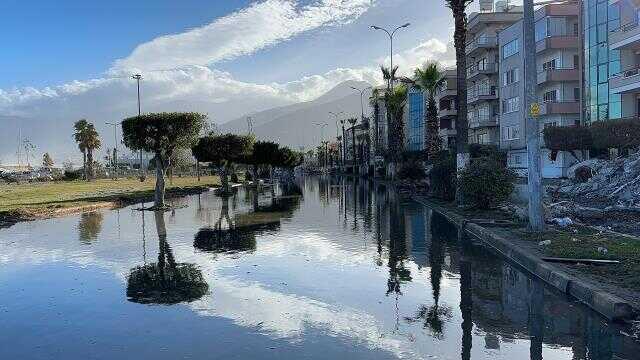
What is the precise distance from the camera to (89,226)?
22.6m

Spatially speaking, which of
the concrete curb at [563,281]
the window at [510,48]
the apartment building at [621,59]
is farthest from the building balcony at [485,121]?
the concrete curb at [563,281]

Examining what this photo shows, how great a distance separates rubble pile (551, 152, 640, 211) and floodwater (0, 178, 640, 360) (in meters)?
10.2

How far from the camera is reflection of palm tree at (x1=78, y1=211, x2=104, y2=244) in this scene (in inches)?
746

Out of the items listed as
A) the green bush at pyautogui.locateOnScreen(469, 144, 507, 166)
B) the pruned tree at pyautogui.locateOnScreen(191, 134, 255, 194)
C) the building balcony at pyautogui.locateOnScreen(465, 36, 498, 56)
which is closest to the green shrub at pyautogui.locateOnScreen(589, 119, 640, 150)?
the green bush at pyautogui.locateOnScreen(469, 144, 507, 166)

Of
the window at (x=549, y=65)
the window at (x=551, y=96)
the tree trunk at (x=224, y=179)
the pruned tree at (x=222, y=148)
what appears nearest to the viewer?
the tree trunk at (x=224, y=179)

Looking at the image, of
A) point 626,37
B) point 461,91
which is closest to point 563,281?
point 461,91

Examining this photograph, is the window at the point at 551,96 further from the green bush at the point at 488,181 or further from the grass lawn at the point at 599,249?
the grass lawn at the point at 599,249

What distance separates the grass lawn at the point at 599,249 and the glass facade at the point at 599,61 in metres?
32.9

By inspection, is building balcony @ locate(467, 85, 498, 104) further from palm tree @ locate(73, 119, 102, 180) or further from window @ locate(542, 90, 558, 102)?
palm tree @ locate(73, 119, 102, 180)

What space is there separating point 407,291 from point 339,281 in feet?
4.84

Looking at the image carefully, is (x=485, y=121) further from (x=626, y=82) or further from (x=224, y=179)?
(x=224, y=179)

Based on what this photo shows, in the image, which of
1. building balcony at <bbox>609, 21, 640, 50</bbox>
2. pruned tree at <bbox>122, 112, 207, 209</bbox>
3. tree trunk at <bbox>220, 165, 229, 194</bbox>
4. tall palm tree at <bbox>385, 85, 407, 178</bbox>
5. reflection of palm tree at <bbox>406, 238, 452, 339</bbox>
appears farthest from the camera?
tall palm tree at <bbox>385, 85, 407, 178</bbox>

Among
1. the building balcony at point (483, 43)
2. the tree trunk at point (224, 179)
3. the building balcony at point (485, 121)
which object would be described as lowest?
the tree trunk at point (224, 179)

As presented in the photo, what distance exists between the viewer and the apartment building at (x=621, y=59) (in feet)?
135
